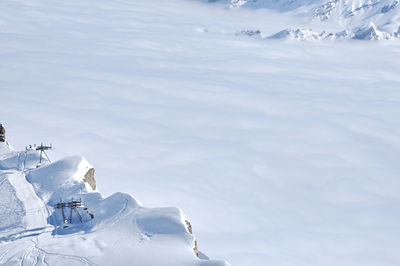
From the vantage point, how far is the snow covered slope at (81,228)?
120ft

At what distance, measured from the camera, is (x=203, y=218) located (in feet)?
309

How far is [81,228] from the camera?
1646 inches

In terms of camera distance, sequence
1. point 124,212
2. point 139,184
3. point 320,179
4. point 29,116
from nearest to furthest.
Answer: point 124,212 < point 139,184 < point 320,179 < point 29,116

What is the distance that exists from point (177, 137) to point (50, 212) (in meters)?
127

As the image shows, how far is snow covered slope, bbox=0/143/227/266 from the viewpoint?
120ft

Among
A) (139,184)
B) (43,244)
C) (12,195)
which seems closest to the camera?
(43,244)

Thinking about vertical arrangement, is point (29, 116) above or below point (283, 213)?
above

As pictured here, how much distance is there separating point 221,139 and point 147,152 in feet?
152

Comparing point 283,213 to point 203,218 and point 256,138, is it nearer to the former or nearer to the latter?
point 203,218

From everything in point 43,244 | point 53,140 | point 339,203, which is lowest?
point 339,203

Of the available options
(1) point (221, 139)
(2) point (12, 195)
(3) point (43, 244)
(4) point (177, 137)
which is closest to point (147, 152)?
(4) point (177, 137)

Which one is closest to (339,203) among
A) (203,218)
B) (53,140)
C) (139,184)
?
(203,218)

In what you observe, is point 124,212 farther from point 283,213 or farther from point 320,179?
point 320,179

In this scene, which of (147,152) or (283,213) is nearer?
(283,213)
